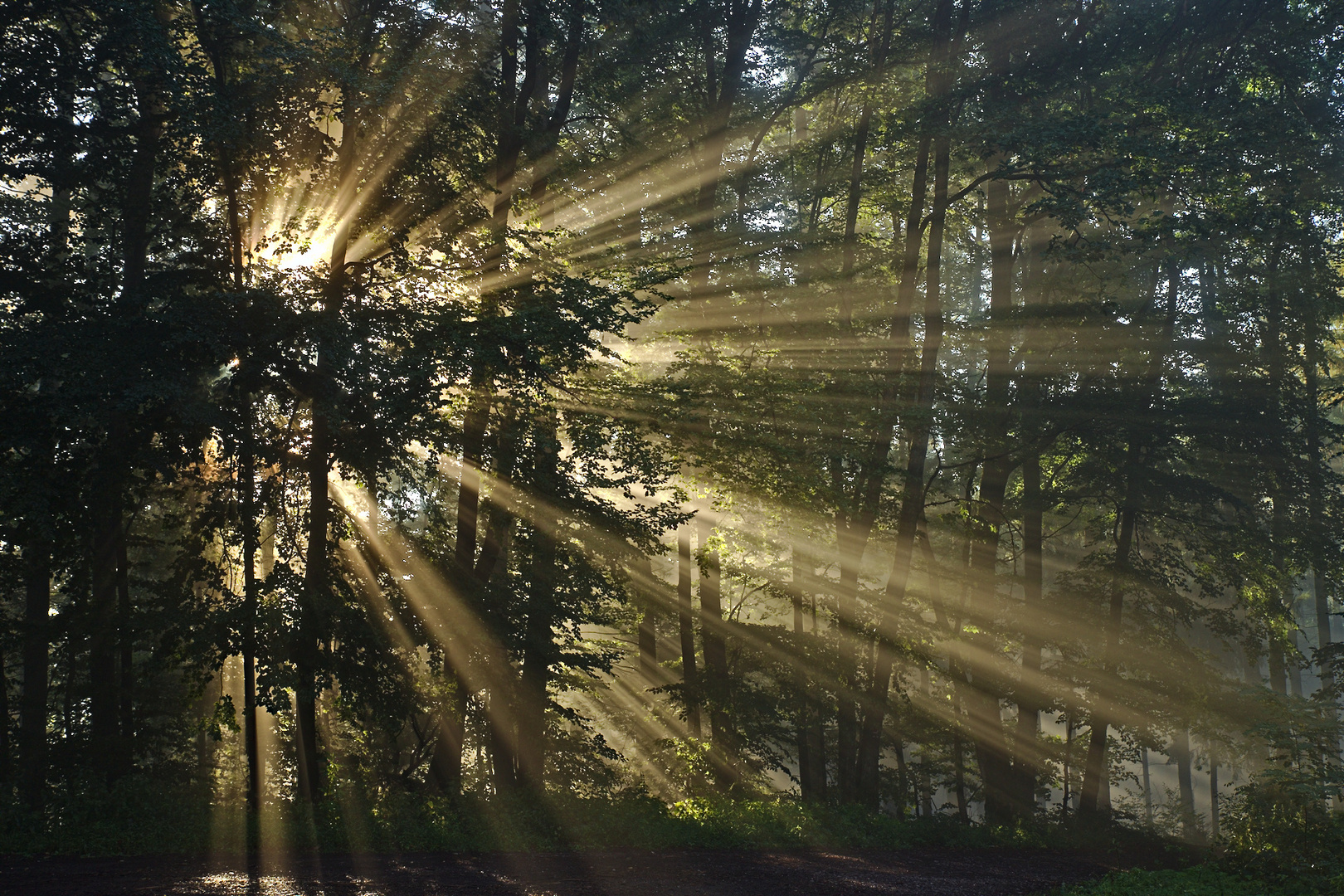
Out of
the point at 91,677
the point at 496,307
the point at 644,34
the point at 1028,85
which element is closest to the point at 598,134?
the point at 644,34

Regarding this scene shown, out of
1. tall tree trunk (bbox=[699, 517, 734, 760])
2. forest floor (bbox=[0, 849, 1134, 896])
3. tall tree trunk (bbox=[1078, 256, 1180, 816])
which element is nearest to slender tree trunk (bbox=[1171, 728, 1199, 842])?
tall tree trunk (bbox=[1078, 256, 1180, 816])

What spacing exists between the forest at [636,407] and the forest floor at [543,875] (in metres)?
1.05

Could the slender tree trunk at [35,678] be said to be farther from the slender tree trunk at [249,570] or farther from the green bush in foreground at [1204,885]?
the green bush in foreground at [1204,885]

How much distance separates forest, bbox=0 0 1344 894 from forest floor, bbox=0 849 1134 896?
3.44 ft

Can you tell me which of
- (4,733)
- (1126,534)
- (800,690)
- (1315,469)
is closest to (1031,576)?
(1126,534)

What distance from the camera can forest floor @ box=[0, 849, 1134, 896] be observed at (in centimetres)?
829

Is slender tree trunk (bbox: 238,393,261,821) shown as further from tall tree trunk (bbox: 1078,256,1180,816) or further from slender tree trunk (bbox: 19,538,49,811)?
tall tree trunk (bbox: 1078,256,1180,816)

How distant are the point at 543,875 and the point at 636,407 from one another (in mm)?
8002

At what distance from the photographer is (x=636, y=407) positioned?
1541 centimetres

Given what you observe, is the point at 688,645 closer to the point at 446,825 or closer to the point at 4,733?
the point at 446,825

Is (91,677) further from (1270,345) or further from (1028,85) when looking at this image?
(1270,345)

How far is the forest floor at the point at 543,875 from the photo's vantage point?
829 cm

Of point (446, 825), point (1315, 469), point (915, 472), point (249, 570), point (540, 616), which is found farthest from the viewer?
point (1315, 469)

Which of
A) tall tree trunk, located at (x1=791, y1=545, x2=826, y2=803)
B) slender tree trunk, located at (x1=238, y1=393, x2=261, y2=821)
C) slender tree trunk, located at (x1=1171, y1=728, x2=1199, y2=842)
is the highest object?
slender tree trunk, located at (x1=238, y1=393, x2=261, y2=821)
